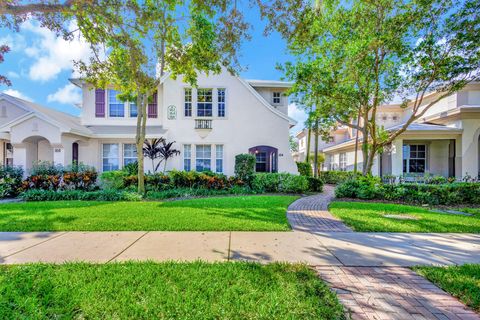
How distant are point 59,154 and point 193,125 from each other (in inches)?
294

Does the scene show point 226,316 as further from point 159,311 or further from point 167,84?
point 167,84

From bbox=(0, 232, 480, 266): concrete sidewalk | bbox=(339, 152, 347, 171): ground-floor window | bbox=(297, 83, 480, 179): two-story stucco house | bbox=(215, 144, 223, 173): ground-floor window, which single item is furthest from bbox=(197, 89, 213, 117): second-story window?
bbox=(339, 152, 347, 171): ground-floor window

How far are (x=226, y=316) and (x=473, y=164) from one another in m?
18.7

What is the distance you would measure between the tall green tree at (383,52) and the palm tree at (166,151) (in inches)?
→ 310

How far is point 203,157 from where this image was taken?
1480cm

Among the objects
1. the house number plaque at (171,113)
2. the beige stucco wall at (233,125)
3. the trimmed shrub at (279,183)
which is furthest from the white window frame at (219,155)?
the house number plaque at (171,113)

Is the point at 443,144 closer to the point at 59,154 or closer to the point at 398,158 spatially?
the point at 398,158

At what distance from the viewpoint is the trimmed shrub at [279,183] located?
41.6 feet

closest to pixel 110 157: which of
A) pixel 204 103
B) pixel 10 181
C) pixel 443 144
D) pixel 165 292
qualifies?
pixel 10 181

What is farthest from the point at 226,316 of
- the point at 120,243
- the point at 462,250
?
the point at 462,250

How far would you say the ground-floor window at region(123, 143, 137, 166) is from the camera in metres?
14.8

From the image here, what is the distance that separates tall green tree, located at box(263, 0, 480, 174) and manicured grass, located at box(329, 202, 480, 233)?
456 cm

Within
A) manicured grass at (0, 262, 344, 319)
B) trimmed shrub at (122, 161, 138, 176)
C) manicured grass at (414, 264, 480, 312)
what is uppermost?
trimmed shrub at (122, 161, 138, 176)

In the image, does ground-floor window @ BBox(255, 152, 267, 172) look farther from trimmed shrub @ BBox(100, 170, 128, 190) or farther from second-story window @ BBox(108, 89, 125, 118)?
second-story window @ BBox(108, 89, 125, 118)
